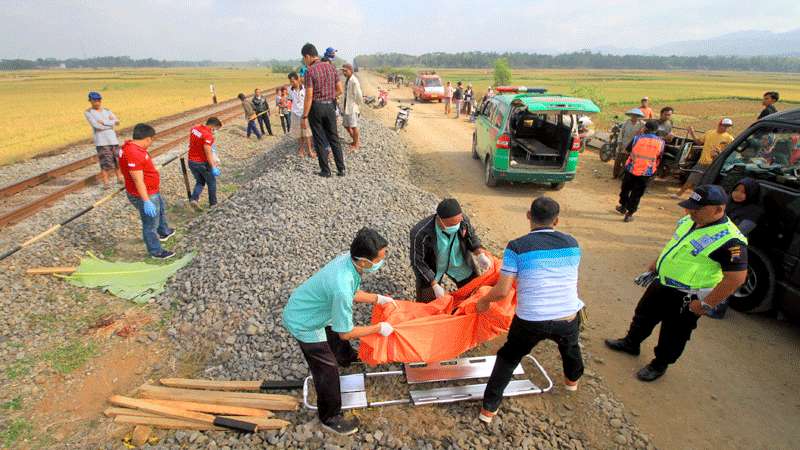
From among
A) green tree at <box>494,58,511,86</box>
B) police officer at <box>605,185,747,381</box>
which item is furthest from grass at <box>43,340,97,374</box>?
green tree at <box>494,58,511,86</box>

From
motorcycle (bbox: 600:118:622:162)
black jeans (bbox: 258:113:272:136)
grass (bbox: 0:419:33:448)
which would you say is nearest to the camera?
grass (bbox: 0:419:33:448)

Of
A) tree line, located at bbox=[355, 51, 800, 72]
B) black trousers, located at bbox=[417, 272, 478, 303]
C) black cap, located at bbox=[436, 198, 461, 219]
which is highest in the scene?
tree line, located at bbox=[355, 51, 800, 72]

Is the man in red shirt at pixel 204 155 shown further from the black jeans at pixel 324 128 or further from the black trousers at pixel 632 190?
the black trousers at pixel 632 190

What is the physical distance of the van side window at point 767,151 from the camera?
5195 millimetres

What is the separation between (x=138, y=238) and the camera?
24.1 ft

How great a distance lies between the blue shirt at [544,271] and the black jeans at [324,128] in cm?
565

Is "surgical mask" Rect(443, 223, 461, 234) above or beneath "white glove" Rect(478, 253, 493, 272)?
above

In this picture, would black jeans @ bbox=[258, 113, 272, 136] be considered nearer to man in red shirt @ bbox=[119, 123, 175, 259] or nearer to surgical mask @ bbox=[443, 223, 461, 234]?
man in red shirt @ bbox=[119, 123, 175, 259]

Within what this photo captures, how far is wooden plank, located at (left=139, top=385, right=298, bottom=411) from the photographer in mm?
3500

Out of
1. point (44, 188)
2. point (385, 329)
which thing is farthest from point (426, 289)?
point (44, 188)

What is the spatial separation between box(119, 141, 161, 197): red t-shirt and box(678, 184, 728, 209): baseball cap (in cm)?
671

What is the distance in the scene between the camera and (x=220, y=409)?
3.44 metres

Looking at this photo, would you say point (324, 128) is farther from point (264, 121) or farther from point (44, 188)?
point (264, 121)

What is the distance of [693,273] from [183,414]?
4562 mm
